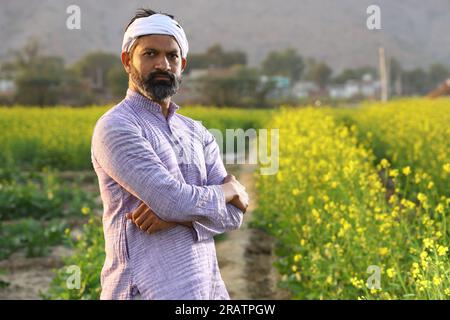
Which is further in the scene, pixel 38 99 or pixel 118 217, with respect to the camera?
pixel 38 99

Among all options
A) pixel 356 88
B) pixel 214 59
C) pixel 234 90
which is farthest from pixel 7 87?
pixel 356 88

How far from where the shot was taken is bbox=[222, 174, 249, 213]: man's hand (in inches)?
92.4

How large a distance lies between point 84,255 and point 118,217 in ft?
10.6

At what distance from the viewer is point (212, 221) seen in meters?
2.25

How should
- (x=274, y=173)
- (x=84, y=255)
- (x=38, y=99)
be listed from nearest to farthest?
1. (x=84, y=255)
2. (x=274, y=173)
3. (x=38, y=99)

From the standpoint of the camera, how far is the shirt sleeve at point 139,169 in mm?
2111

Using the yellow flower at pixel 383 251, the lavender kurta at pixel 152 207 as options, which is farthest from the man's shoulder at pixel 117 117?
the yellow flower at pixel 383 251

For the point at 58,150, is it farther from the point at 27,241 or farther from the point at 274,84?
the point at 274,84

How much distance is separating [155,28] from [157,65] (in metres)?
0.10

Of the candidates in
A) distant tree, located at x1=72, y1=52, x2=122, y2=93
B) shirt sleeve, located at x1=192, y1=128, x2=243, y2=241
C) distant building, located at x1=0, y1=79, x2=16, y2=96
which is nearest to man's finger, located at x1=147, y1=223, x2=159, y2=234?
shirt sleeve, located at x1=192, y1=128, x2=243, y2=241

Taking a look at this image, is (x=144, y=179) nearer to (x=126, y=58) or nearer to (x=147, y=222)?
(x=147, y=222)

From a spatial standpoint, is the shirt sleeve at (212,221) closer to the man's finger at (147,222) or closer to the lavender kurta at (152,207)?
the lavender kurta at (152,207)

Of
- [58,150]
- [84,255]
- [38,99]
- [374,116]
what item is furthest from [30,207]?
[38,99]
